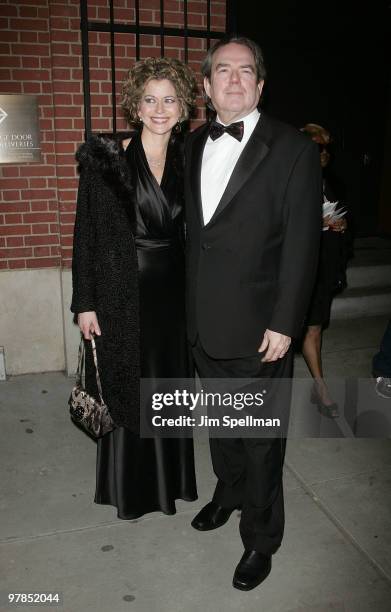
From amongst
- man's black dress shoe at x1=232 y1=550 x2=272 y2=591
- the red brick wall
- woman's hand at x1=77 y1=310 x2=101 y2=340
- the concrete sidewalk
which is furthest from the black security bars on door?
man's black dress shoe at x1=232 y1=550 x2=272 y2=591

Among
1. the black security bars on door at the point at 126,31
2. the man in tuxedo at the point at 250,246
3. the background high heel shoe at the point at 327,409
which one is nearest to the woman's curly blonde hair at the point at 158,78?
the man in tuxedo at the point at 250,246

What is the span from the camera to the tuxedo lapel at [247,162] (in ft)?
7.98

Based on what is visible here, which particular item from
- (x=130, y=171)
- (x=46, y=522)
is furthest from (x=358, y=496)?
(x=130, y=171)

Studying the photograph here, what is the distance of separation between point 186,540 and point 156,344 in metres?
1.08

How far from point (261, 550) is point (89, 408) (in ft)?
Result: 3.74

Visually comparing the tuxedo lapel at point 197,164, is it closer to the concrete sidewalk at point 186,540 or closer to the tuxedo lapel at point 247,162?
the tuxedo lapel at point 247,162

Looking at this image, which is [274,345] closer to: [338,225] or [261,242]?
[261,242]

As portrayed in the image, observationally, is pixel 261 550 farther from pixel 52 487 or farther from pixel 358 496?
pixel 52 487

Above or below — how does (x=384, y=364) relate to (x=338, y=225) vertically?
below

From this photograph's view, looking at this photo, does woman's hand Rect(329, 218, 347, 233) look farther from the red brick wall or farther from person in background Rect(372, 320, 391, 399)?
the red brick wall

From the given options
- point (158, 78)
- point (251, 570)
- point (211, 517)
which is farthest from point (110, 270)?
point (251, 570)

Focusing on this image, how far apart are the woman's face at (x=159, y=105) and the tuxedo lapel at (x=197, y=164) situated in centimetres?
16

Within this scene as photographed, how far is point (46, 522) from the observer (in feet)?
10.3

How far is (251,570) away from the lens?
8.87ft
